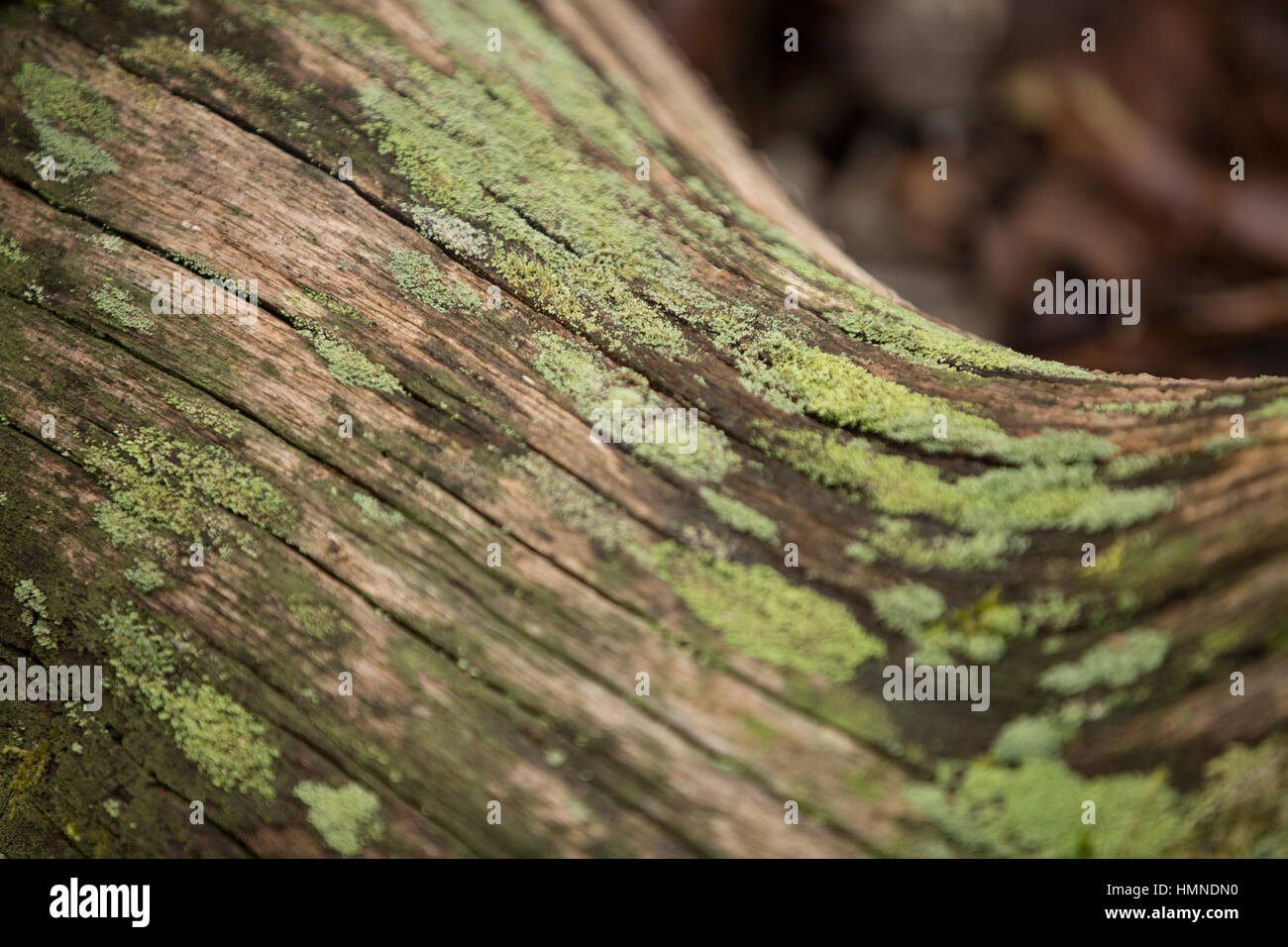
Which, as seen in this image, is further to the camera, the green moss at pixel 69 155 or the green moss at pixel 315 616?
the green moss at pixel 69 155

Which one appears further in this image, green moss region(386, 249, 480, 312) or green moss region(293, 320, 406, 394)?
green moss region(386, 249, 480, 312)

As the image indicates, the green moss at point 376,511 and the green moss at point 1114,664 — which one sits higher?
the green moss at point 376,511

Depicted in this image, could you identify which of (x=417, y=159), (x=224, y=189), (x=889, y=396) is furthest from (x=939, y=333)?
(x=224, y=189)

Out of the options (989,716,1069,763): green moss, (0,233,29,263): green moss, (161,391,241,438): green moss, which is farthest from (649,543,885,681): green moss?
(0,233,29,263): green moss

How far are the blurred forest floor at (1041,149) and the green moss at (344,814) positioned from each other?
3.67 meters

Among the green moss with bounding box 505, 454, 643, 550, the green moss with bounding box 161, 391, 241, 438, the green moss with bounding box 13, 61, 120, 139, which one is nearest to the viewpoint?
the green moss with bounding box 505, 454, 643, 550

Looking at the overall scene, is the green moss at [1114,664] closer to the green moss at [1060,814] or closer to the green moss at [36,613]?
the green moss at [1060,814]

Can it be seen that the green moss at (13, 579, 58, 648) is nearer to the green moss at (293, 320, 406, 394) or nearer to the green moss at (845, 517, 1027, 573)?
the green moss at (293, 320, 406, 394)

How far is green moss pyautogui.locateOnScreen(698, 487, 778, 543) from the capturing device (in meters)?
1.61

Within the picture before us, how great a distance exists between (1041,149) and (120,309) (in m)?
Result: 4.31

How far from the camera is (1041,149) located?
14.4 feet

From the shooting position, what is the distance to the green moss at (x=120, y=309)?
1789 millimetres

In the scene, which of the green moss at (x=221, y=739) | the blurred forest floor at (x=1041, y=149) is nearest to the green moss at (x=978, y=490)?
the green moss at (x=221, y=739)

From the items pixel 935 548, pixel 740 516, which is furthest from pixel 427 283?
pixel 935 548
